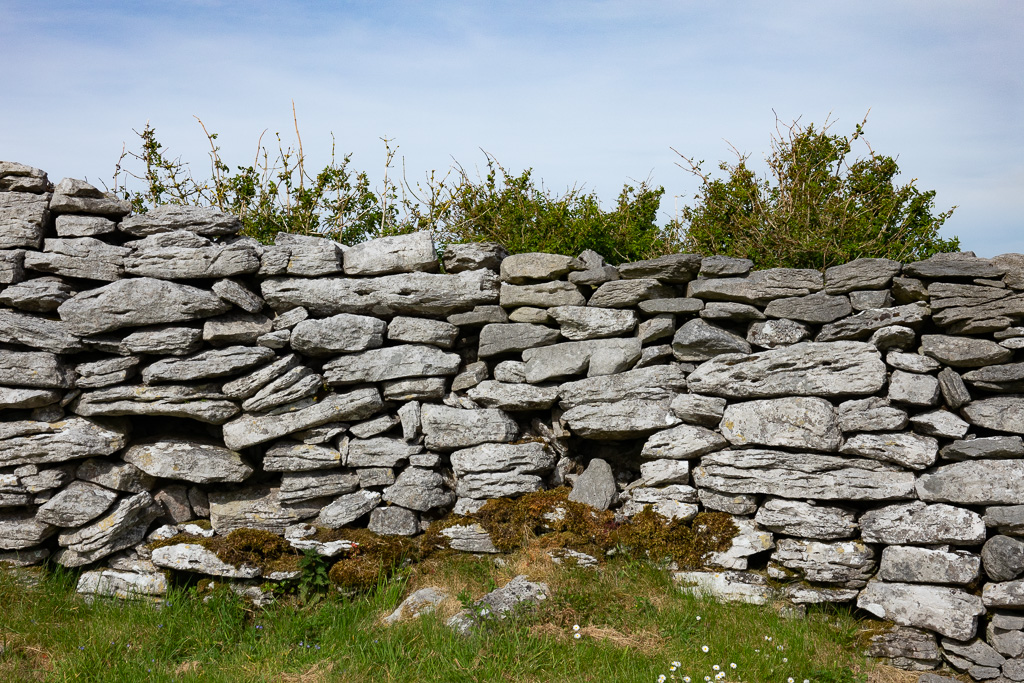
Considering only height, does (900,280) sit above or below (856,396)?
above

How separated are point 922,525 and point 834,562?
30.4 inches

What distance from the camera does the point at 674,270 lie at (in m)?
7.00

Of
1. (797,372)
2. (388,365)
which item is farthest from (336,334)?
(797,372)

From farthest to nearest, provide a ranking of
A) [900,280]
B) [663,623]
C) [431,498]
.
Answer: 1. [431,498]
2. [900,280]
3. [663,623]

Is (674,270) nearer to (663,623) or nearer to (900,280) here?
(900,280)

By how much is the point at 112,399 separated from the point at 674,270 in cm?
588

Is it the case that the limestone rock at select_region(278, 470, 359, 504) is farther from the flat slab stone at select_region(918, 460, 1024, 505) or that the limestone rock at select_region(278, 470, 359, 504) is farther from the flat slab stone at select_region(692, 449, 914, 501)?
the flat slab stone at select_region(918, 460, 1024, 505)

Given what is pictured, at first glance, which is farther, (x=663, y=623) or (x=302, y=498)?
(x=302, y=498)

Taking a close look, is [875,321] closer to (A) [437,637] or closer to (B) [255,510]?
(A) [437,637]

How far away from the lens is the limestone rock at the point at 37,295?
23.4ft

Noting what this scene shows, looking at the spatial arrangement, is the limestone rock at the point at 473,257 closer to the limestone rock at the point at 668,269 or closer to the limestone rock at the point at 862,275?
the limestone rock at the point at 668,269

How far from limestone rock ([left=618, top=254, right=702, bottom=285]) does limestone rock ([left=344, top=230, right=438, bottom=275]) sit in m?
2.11

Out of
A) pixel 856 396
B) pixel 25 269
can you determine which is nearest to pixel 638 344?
pixel 856 396

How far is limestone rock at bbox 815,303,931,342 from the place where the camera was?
245 inches
